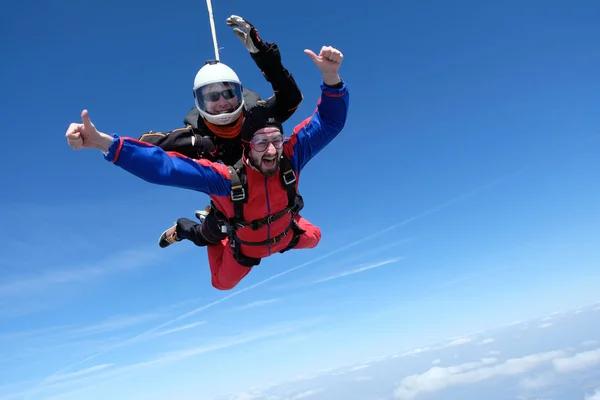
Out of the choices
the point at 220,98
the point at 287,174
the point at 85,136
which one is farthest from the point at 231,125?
the point at 85,136

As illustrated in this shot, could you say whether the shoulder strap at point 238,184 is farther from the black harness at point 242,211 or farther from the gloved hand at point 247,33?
the gloved hand at point 247,33

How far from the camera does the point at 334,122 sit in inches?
154

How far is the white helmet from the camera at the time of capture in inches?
145

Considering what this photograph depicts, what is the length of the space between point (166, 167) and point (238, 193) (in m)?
0.74

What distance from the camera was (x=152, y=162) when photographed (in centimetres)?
321

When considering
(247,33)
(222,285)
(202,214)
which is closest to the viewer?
(247,33)

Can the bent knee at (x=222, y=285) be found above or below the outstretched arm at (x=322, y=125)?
below

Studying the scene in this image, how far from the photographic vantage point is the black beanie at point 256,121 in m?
3.59

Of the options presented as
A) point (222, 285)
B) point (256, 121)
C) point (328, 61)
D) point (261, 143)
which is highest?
point (328, 61)

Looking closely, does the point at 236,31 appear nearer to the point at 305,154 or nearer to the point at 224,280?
the point at 305,154

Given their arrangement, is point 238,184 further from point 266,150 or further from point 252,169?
point 266,150

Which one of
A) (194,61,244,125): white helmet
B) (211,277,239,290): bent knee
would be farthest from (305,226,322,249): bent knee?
(194,61,244,125): white helmet

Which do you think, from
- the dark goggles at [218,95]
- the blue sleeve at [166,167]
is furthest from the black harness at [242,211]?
the dark goggles at [218,95]

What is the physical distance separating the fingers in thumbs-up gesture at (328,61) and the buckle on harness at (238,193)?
1.25m
